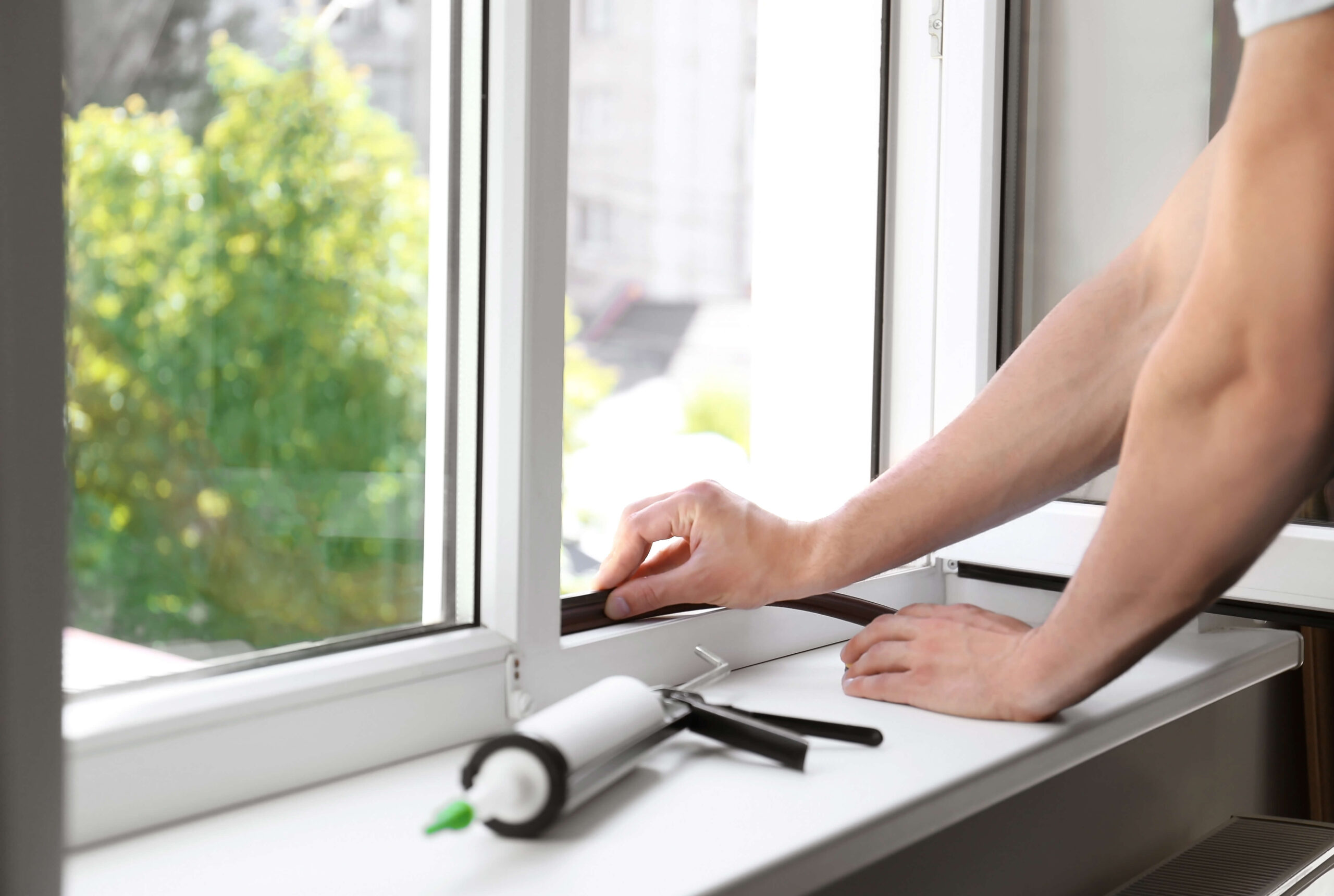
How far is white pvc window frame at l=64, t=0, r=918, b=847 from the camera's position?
631 mm

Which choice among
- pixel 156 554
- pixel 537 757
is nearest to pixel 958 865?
pixel 537 757

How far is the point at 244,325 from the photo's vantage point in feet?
2.23

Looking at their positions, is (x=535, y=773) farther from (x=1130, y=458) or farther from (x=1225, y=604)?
(x=1225, y=604)

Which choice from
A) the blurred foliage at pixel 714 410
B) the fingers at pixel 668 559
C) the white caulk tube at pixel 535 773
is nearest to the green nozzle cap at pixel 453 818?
the white caulk tube at pixel 535 773

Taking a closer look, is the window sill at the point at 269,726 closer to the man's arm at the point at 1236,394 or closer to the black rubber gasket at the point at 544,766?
the black rubber gasket at the point at 544,766

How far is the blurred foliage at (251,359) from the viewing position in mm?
589

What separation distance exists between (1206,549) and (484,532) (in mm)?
480

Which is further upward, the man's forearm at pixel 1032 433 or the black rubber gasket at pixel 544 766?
the man's forearm at pixel 1032 433

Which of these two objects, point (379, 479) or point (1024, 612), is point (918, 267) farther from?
point (379, 479)

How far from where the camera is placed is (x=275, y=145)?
2.27 feet

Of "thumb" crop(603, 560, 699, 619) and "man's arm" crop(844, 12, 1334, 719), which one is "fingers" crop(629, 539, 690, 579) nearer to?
"thumb" crop(603, 560, 699, 619)

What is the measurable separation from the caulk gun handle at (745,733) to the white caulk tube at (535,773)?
126 mm

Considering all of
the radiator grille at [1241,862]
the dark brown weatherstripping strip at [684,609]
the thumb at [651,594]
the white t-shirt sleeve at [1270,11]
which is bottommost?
the radiator grille at [1241,862]

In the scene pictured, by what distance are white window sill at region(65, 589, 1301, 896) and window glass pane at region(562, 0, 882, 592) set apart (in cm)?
24
